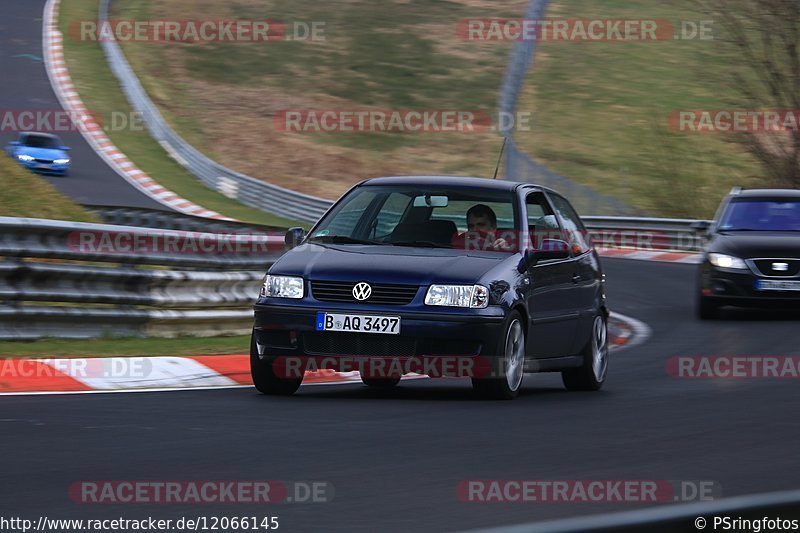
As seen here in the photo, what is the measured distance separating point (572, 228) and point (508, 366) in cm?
201

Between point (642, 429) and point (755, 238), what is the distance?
1001 cm

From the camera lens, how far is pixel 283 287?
376 inches

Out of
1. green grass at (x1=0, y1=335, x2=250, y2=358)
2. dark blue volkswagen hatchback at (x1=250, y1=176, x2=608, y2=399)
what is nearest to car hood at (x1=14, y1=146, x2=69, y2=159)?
green grass at (x1=0, y1=335, x2=250, y2=358)

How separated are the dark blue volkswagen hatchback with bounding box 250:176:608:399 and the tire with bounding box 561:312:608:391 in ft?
0.11

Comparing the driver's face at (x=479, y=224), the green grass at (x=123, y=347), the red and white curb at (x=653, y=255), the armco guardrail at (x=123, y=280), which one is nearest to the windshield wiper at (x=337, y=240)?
the driver's face at (x=479, y=224)

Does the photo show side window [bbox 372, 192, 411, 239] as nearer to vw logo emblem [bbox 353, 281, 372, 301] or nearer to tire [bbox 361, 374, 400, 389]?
vw logo emblem [bbox 353, 281, 372, 301]

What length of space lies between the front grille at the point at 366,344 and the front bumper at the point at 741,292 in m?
9.14

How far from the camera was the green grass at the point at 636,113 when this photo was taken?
37594 mm

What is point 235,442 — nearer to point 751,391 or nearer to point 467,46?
point 751,391

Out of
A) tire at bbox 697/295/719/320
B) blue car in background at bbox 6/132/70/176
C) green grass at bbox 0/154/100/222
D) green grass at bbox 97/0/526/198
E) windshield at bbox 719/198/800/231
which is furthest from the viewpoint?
green grass at bbox 97/0/526/198

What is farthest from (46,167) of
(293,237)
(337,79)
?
(293,237)

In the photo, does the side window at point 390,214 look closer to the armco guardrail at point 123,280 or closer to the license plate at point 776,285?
the armco guardrail at point 123,280

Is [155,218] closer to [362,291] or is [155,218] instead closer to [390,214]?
[390,214]

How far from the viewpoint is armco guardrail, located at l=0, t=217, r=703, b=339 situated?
11.2m
